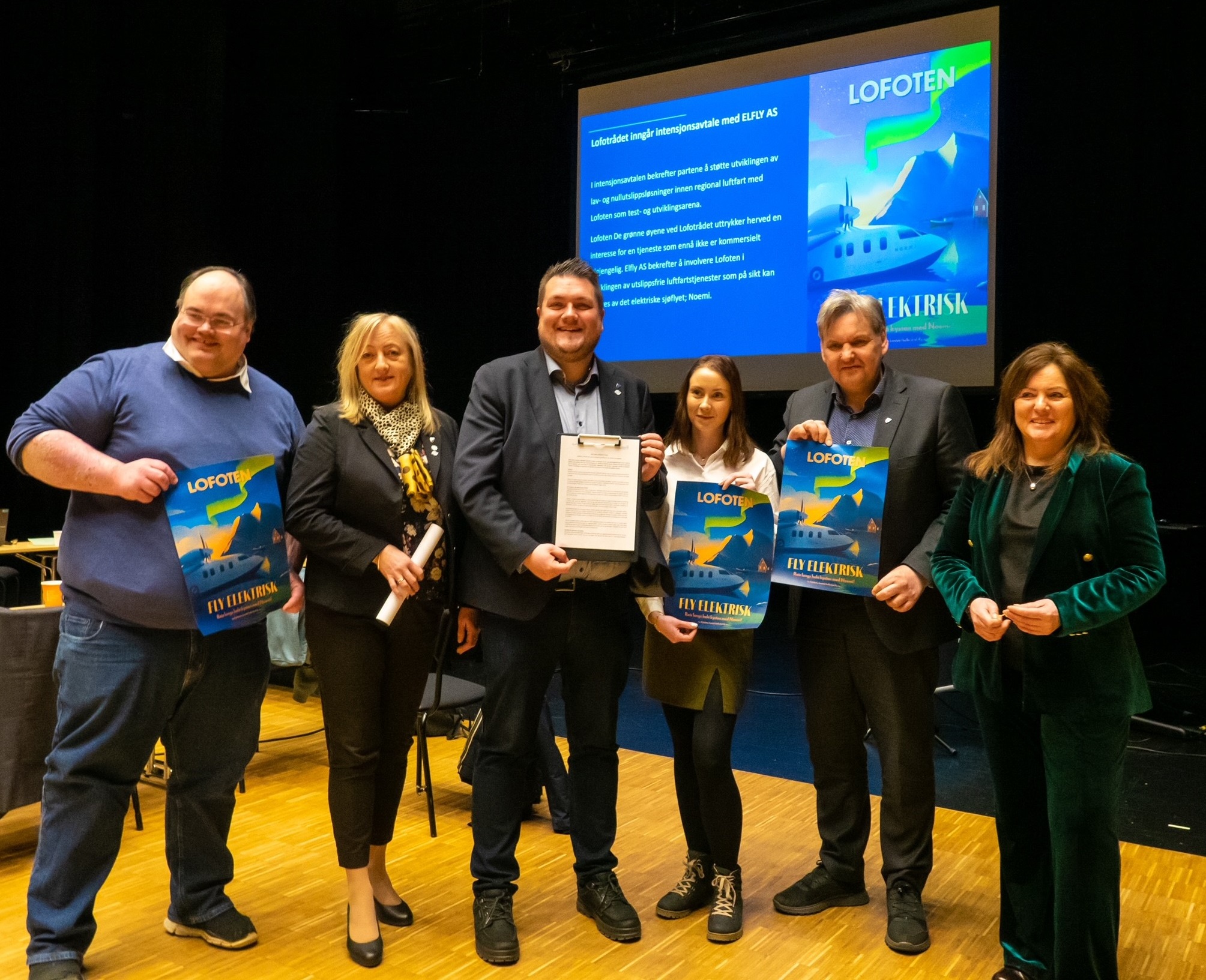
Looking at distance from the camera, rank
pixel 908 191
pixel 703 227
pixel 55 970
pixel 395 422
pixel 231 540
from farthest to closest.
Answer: pixel 703 227
pixel 908 191
pixel 395 422
pixel 231 540
pixel 55 970

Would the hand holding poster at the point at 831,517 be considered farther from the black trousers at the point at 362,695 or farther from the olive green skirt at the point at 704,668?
the black trousers at the point at 362,695

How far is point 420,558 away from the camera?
2.50 metres

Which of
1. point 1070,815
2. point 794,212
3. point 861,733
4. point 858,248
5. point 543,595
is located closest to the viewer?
point 1070,815

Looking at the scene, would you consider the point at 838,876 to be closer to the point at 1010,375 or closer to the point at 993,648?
the point at 993,648

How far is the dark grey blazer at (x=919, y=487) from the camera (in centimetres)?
271

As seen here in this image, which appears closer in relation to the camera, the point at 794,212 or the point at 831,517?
the point at 831,517

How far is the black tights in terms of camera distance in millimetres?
2672

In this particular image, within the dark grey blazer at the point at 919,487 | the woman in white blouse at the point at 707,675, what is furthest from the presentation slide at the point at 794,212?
the woman in white blouse at the point at 707,675

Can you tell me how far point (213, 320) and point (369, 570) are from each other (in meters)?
0.74

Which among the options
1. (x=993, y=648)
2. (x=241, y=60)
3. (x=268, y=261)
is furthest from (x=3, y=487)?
(x=993, y=648)

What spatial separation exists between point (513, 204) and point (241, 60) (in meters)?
2.32

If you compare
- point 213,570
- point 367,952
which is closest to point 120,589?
point 213,570

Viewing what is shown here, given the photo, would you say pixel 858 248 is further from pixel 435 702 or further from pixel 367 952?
pixel 367 952

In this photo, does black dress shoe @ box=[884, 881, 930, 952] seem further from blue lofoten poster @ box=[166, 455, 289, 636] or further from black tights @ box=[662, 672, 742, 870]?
blue lofoten poster @ box=[166, 455, 289, 636]
